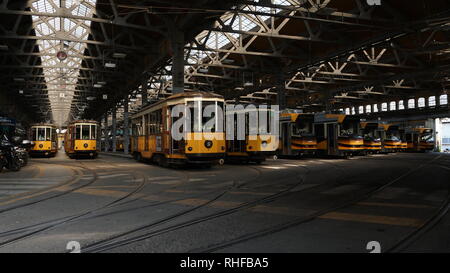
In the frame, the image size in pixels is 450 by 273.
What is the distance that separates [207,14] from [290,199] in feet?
46.5

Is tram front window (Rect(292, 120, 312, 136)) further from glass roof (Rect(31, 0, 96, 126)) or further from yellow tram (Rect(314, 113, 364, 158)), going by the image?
glass roof (Rect(31, 0, 96, 126))

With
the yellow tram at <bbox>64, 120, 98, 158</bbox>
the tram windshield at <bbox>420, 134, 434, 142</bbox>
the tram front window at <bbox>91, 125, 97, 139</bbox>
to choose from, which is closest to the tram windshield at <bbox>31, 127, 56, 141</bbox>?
the yellow tram at <bbox>64, 120, 98, 158</bbox>

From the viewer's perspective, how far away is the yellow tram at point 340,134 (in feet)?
80.8

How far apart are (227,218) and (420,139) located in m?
42.0

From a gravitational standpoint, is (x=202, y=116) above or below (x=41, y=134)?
above

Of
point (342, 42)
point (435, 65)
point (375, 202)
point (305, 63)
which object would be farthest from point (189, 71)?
A: point (375, 202)

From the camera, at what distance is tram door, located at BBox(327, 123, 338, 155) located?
983 inches

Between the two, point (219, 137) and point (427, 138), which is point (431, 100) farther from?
point (219, 137)

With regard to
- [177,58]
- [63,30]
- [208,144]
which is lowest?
[208,144]

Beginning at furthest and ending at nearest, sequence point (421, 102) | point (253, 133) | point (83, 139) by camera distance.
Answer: point (421, 102) < point (83, 139) < point (253, 133)

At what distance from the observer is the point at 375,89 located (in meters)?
49.2

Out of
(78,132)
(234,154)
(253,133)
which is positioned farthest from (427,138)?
(78,132)

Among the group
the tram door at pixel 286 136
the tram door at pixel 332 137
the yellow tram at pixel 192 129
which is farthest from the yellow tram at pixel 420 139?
the yellow tram at pixel 192 129

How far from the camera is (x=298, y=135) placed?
81.5ft
